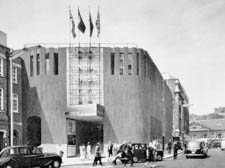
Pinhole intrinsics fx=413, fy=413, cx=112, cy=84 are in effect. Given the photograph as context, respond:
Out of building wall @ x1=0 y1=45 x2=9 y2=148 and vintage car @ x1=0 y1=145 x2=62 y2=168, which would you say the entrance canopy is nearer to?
building wall @ x1=0 y1=45 x2=9 y2=148

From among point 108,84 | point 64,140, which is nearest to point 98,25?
point 108,84

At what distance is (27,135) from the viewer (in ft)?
147

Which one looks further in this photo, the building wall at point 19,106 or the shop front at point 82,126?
the shop front at point 82,126

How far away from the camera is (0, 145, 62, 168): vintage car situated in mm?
22953

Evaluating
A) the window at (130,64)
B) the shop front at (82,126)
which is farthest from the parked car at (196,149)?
the window at (130,64)

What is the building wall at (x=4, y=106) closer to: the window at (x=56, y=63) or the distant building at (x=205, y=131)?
the window at (x=56, y=63)

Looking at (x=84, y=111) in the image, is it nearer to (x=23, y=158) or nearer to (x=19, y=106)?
(x=19, y=106)

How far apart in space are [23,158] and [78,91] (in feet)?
68.9

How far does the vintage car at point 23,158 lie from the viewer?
904 inches

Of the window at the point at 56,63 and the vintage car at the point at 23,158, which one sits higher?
the window at the point at 56,63

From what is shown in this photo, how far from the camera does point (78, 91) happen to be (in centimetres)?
4431

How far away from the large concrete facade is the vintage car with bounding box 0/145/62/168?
58.7 feet

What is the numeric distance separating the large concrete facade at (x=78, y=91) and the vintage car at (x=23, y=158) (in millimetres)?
17890

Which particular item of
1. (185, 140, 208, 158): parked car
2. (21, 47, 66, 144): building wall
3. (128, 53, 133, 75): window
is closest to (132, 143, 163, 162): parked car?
(185, 140, 208, 158): parked car
